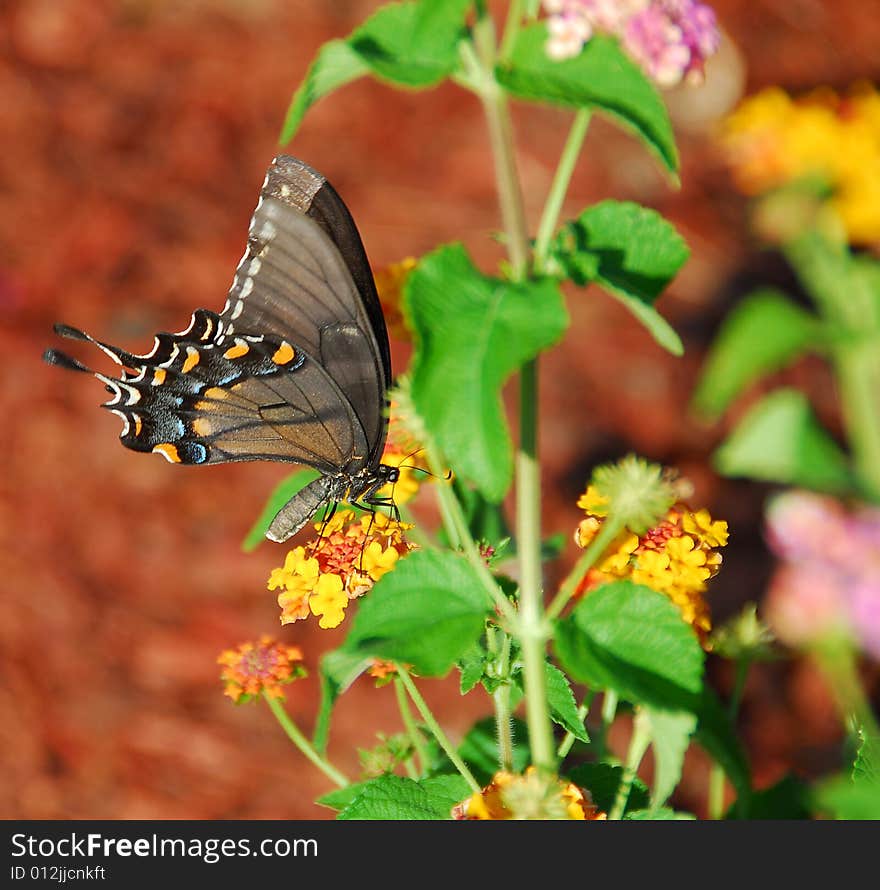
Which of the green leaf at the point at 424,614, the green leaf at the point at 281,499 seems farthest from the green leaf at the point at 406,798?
the green leaf at the point at 281,499

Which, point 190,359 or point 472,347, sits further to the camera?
point 190,359

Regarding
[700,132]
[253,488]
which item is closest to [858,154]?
[253,488]

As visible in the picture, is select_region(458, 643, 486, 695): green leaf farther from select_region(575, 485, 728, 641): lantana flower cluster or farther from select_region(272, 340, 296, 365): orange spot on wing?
select_region(272, 340, 296, 365): orange spot on wing

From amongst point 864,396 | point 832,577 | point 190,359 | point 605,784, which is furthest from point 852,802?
point 190,359

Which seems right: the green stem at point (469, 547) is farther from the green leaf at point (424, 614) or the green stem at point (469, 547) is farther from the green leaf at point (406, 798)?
the green leaf at point (406, 798)

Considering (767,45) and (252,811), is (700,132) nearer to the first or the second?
(767,45)

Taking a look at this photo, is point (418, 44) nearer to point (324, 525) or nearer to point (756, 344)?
point (756, 344)

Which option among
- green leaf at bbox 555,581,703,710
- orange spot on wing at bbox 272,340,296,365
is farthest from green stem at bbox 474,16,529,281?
orange spot on wing at bbox 272,340,296,365
